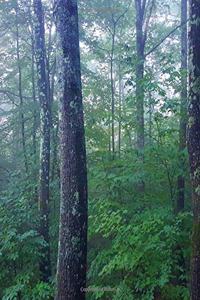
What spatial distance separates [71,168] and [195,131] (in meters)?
2.11

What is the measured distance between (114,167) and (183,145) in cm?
185

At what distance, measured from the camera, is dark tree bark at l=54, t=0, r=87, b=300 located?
20.2 ft

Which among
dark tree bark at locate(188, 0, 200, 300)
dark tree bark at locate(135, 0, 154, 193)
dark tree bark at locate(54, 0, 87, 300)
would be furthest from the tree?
dark tree bark at locate(188, 0, 200, 300)

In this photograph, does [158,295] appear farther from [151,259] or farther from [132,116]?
[132,116]

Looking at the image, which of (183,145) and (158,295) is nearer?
(158,295)

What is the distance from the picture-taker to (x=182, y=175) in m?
8.22

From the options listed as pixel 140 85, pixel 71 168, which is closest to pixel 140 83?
pixel 140 85

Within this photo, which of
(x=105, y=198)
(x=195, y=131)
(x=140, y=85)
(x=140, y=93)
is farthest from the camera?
(x=140, y=93)

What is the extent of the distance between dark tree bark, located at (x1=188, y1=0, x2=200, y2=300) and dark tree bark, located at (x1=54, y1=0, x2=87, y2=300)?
1838 millimetres

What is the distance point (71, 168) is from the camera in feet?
20.6

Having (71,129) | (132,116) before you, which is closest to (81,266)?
(71,129)

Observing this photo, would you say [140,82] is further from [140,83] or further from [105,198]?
[105,198]

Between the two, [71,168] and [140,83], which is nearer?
[71,168]

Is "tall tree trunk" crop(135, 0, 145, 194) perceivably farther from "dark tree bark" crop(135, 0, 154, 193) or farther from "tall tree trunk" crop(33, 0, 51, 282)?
"tall tree trunk" crop(33, 0, 51, 282)
